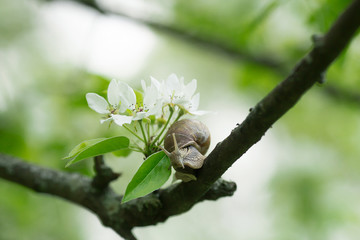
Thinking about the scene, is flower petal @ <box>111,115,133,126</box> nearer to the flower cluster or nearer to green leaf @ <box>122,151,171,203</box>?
the flower cluster

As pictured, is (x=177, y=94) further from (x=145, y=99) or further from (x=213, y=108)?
(x=213, y=108)

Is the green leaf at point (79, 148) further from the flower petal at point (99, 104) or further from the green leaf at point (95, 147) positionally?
the flower petal at point (99, 104)

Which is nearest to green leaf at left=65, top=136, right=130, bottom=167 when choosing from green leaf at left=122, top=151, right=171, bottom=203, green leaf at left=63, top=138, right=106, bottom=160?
green leaf at left=63, top=138, right=106, bottom=160

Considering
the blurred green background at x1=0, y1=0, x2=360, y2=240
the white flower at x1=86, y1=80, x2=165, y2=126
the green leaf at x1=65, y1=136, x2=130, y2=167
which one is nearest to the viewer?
the green leaf at x1=65, y1=136, x2=130, y2=167

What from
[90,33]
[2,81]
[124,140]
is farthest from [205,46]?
[124,140]

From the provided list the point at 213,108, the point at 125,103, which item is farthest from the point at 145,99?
the point at 213,108

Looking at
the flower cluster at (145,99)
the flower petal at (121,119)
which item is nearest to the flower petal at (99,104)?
the flower cluster at (145,99)

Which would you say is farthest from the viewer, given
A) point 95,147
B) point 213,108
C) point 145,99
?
point 213,108
